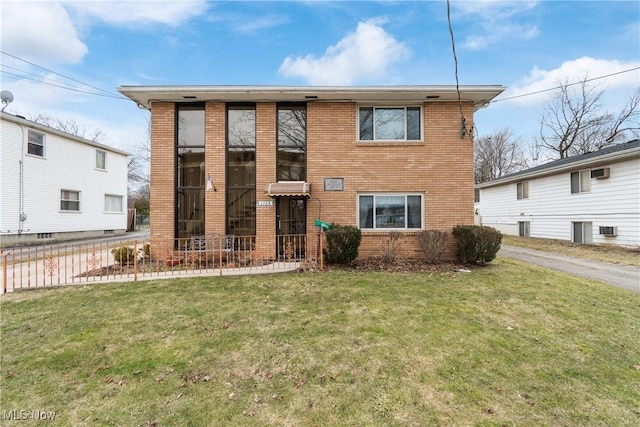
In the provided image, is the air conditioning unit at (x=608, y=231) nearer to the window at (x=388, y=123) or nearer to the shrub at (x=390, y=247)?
the window at (x=388, y=123)

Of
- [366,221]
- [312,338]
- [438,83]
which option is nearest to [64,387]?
[312,338]

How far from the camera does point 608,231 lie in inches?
521

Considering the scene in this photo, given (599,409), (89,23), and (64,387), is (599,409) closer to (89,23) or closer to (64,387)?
(64,387)

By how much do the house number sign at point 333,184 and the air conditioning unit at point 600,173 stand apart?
12.6 m

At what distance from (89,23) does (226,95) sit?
831cm

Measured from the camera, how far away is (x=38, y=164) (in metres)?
16.0

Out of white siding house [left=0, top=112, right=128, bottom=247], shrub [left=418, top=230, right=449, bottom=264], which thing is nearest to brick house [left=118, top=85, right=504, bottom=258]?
shrub [left=418, top=230, right=449, bottom=264]

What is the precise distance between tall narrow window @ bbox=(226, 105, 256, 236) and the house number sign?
2470 mm

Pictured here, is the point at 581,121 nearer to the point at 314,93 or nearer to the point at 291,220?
the point at 314,93

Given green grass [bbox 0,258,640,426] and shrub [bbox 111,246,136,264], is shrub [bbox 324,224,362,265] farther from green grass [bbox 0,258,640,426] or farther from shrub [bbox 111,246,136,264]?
shrub [bbox 111,246,136,264]

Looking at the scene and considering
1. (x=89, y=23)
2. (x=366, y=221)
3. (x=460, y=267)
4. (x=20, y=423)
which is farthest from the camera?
(x=89, y=23)

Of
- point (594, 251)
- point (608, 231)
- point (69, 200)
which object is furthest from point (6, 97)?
point (608, 231)

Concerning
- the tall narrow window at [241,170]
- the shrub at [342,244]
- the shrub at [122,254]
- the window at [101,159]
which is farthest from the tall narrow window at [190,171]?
the window at [101,159]

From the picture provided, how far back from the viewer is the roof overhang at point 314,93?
9156mm
